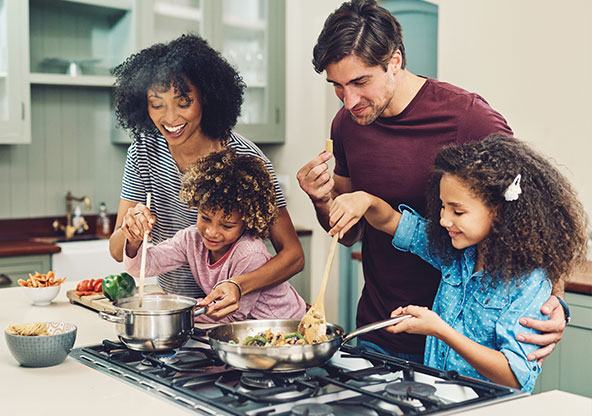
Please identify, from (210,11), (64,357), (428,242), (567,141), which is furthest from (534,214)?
(210,11)

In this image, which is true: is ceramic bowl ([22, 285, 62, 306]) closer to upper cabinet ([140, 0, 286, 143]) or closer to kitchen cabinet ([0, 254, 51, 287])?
kitchen cabinet ([0, 254, 51, 287])

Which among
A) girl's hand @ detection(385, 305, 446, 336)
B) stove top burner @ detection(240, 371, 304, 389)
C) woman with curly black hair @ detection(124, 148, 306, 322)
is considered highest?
woman with curly black hair @ detection(124, 148, 306, 322)

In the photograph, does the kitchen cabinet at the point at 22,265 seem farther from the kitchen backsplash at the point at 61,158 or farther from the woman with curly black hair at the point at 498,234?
the woman with curly black hair at the point at 498,234

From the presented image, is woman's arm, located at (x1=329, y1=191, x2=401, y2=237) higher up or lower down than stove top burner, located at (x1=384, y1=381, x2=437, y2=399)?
higher up

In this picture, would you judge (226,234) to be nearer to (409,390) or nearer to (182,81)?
(182,81)

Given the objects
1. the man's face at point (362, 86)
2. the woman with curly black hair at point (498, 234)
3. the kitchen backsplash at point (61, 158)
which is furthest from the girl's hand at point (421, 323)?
the kitchen backsplash at point (61, 158)

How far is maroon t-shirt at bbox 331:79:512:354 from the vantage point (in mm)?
1809

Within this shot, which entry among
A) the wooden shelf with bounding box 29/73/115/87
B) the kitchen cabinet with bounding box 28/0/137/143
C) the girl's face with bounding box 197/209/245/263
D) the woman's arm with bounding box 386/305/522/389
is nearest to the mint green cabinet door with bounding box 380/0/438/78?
the kitchen cabinet with bounding box 28/0/137/143

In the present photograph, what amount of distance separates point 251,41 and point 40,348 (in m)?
3.25

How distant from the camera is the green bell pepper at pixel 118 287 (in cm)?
201

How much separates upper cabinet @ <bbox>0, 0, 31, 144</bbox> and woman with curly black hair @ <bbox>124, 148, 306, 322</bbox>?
1.86 meters

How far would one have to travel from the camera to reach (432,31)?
13.1ft

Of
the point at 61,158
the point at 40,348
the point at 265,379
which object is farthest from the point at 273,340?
the point at 61,158

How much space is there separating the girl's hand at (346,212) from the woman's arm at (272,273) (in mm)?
308
